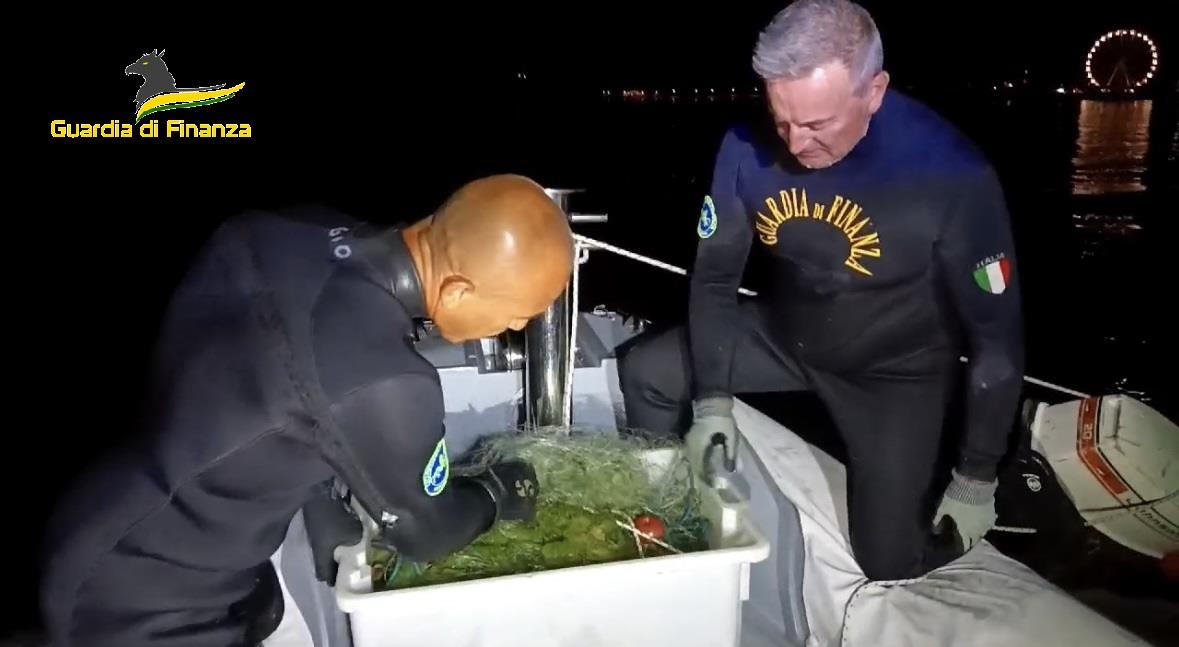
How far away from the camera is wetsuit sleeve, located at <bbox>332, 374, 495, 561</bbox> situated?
3.54 ft

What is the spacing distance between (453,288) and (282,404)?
276 mm

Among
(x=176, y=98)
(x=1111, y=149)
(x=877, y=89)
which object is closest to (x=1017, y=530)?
(x=877, y=89)

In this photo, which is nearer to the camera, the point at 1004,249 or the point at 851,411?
the point at 1004,249

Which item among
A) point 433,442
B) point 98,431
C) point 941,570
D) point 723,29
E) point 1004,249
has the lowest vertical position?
point 98,431

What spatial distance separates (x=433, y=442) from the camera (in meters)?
1.16

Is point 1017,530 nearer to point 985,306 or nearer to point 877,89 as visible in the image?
point 985,306

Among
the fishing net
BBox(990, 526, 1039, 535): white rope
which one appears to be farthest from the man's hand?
BBox(990, 526, 1039, 535): white rope

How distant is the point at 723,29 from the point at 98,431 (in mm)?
25964

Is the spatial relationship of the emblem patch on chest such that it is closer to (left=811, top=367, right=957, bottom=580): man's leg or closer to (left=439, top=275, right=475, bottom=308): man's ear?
(left=811, top=367, right=957, bottom=580): man's leg

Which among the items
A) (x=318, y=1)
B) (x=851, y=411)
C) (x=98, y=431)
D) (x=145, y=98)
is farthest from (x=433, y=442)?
(x=318, y=1)

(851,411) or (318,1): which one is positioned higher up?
(318,1)

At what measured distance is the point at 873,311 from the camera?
1.92 m

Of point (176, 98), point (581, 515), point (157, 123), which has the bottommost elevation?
point (581, 515)

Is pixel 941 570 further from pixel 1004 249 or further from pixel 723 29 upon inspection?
pixel 723 29
